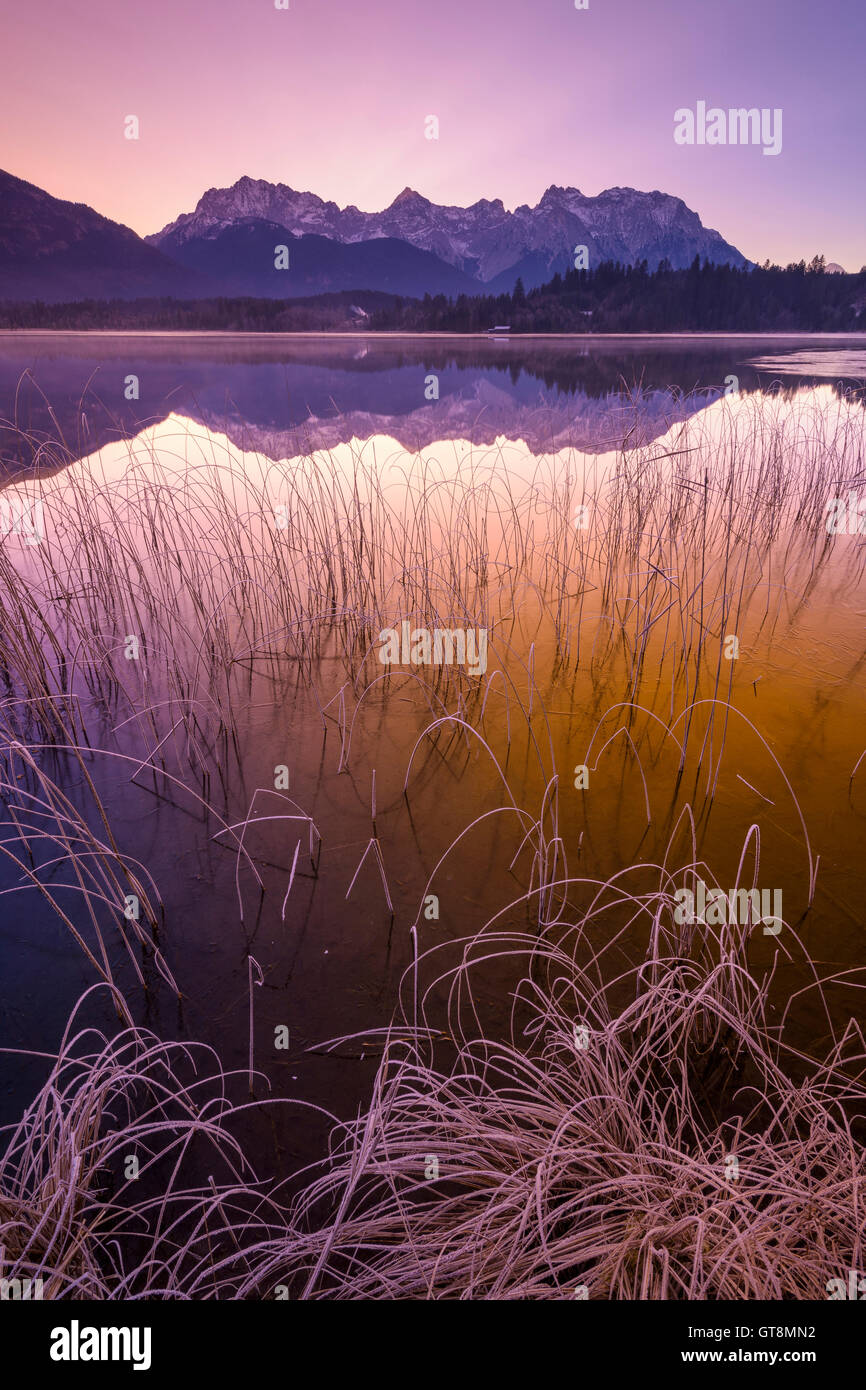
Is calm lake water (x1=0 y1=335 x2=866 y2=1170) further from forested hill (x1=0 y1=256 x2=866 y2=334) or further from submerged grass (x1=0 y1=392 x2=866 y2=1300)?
forested hill (x1=0 y1=256 x2=866 y2=334)

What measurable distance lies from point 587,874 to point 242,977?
4.94ft

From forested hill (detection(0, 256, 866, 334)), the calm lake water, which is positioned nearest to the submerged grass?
the calm lake water

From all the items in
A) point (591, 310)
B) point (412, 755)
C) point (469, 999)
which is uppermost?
point (591, 310)

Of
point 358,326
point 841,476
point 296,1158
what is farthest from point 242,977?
point 358,326

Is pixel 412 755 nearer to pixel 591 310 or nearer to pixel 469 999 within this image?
pixel 469 999

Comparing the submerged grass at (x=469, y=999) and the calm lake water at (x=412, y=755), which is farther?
the calm lake water at (x=412, y=755)

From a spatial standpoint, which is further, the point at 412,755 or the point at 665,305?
the point at 665,305

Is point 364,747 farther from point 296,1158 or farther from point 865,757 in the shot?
point 865,757

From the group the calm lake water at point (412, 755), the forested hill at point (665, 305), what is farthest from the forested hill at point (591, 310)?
the calm lake water at point (412, 755)

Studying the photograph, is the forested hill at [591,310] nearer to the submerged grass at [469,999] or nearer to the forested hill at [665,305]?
the forested hill at [665,305]

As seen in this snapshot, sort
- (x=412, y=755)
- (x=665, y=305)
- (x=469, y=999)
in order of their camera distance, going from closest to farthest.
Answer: (x=469, y=999)
(x=412, y=755)
(x=665, y=305)

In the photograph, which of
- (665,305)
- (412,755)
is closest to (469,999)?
(412,755)

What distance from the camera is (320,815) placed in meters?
3.26

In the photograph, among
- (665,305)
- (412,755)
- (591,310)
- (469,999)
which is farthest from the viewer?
(665,305)
